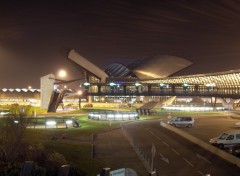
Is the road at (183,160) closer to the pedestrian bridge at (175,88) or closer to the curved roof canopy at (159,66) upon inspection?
the pedestrian bridge at (175,88)

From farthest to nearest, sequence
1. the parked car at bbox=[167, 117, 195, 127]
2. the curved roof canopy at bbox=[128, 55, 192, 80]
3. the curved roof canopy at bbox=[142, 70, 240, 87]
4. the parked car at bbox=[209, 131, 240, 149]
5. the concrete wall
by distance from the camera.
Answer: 1. the curved roof canopy at bbox=[128, 55, 192, 80]
2. the curved roof canopy at bbox=[142, 70, 240, 87]
3. the concrete wall
4. the parked car at bbox=[167, 117, 195, 127]
5. the parked car at bbox=[209, 131, 240, 149]

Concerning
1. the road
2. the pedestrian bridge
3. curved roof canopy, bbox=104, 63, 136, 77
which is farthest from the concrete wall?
the road

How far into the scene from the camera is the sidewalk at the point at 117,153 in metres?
22.6

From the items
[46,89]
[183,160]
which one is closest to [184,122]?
[183,160]

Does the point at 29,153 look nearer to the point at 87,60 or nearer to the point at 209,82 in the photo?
the point at 87,60

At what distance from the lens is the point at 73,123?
155 ft

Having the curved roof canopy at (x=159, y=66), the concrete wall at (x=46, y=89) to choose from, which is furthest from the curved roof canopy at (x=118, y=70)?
the concrete wall at (x=46, y=89)

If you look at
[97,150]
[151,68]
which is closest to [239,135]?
[97,150]

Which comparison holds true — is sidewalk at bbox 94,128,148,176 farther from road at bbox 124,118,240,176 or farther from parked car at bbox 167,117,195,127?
parked car at bbox 167,117,195,127

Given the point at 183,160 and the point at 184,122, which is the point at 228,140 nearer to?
the point at 183,160

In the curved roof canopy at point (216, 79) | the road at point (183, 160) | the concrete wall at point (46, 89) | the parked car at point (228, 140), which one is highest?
the curved roof canopy at point (216, 79)

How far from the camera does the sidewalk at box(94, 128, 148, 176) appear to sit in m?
22.6

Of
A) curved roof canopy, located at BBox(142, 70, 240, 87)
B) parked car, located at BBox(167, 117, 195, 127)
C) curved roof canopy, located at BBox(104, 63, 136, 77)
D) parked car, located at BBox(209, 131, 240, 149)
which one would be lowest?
parked car, located at BBox(209, 131, 240, 149)

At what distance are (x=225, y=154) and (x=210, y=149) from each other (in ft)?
10.7
